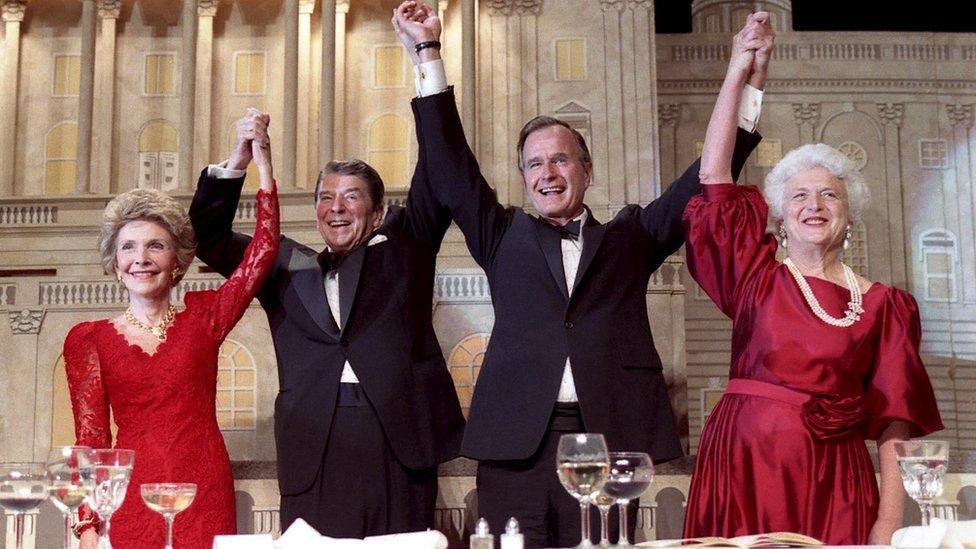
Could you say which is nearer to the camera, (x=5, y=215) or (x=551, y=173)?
(x=551, y=173)

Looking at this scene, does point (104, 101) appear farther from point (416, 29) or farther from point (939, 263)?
point (416, 29)

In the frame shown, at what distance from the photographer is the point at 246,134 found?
176 inches

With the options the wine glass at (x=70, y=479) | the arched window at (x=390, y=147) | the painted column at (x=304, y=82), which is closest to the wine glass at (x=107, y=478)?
the wine glass at (x=70, y=479)

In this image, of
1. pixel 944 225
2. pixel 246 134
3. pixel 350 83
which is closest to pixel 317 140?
pixel 350 83

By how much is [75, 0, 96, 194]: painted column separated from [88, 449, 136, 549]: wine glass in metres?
20.6

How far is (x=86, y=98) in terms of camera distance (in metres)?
22.7

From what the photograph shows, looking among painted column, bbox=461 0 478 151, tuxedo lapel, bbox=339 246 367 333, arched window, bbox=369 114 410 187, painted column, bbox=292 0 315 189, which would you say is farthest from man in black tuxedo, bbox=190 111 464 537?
painted column, bbox=292 0 315 189

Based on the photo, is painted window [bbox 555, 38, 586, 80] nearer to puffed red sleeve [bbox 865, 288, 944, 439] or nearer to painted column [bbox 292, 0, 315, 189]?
painted column [bbox 292, 0, 315, 189]

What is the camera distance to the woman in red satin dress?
3604mm

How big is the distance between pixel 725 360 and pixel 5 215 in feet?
39.8

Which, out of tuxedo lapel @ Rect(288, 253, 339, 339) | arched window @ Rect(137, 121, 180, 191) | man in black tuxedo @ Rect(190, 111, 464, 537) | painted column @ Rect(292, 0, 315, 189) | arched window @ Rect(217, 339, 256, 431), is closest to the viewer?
man in black tuxedo @ Rect(190, 111, 464, 537)

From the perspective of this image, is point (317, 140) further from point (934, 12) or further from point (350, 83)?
point (934, 12)

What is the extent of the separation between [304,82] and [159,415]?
20.3 meters

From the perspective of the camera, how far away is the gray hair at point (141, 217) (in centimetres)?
407
